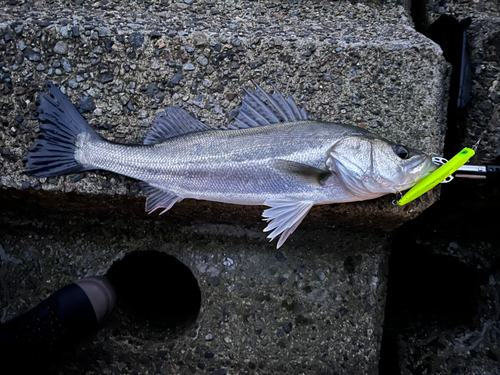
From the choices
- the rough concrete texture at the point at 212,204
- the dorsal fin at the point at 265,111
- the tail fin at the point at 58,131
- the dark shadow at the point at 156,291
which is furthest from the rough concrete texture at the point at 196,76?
the dark shadow at the point at 156,291

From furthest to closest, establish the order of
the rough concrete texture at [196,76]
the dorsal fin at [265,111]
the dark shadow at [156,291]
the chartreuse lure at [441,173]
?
the dark shadow at [156,291], the rough concrete texture at [196,76], the dorsal fin at [265,111], the chartreuse lure at [441,173]

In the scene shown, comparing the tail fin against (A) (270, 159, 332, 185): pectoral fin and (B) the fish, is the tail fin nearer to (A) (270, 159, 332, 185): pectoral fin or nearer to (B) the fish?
(B) the fish

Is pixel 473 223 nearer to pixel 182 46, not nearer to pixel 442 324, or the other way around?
pixel 442 324

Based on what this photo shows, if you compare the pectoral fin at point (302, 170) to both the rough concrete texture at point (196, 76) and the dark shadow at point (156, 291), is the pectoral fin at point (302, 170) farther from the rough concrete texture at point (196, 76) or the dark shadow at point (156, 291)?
the dark shadow at point (156, 291)

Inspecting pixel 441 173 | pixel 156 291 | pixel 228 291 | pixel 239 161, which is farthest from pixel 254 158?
pixel 156 291

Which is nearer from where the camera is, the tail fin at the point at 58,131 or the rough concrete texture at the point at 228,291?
the tail fin at the point at 58,131

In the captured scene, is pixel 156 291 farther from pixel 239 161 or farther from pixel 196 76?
pixel 196 76
